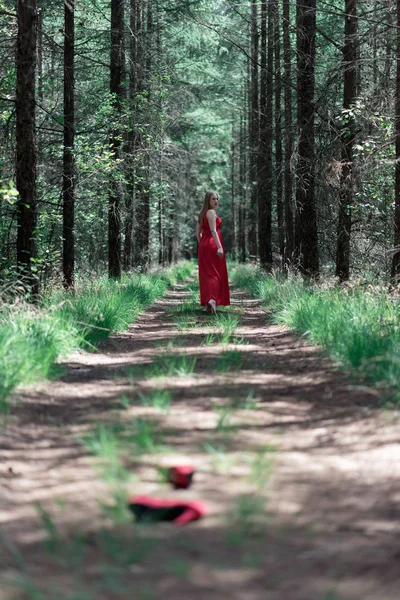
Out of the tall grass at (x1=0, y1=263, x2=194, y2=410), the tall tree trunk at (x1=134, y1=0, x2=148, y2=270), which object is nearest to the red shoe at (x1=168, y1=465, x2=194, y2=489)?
the tall grass at (x1=0, y1=263, x2=194, y2=410)

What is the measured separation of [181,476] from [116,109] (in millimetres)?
14277

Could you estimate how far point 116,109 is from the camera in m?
16.8

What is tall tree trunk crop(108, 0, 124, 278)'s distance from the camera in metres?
17.1

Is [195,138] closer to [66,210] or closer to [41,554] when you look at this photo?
[66,210]

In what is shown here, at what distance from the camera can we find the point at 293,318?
1085cm

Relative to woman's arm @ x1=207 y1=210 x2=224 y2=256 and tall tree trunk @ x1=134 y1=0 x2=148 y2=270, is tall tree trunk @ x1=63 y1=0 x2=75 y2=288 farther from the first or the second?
woman's arm @ x1=207 y1=210 x2=224 y2=256

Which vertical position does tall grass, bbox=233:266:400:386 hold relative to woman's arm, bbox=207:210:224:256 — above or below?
below

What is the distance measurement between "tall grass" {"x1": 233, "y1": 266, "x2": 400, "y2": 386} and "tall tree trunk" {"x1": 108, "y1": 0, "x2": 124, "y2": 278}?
5.94m

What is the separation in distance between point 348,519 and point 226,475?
0.79m

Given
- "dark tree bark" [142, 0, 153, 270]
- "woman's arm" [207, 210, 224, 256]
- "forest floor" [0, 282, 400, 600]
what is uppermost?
"dark tree bark" [142, 0, 153, 270]

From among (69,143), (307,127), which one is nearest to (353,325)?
(307,127)

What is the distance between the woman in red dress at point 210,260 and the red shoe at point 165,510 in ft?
30.7

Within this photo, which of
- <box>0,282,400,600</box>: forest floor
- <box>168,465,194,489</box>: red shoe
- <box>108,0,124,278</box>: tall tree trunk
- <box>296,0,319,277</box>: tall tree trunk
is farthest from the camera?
<box>108,0,124,278</box>: tall tree trunk

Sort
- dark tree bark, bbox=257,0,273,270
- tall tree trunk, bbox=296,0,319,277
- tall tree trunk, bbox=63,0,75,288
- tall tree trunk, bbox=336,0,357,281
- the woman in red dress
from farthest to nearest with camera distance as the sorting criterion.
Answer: dark tree bark, bbox=257,0,273,270 → tall tree trunk, bbox=63,0,75,288 → tall tree trunk, bbox=296,0,319,277 → tall tree trunk, bbox=336,0,357,281 → the woman in red dress
